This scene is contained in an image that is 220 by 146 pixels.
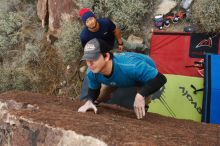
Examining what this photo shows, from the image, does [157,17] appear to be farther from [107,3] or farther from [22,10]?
[22,10]

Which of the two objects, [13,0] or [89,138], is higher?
[13,0]

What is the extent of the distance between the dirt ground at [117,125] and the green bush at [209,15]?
250 cm

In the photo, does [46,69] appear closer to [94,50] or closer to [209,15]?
[209,15]

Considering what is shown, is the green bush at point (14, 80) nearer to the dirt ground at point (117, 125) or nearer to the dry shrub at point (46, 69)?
the dry shrub at point (46, 69)

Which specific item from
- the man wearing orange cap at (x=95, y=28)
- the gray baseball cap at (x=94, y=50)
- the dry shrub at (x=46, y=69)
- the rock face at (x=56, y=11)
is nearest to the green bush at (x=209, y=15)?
the man wearing orange cap at (x=95, y=28)

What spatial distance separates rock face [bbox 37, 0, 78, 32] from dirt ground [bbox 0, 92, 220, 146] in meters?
3.53

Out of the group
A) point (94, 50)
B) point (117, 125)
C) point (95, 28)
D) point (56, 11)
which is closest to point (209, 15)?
point (95, 28)

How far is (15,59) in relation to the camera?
755 centimetres

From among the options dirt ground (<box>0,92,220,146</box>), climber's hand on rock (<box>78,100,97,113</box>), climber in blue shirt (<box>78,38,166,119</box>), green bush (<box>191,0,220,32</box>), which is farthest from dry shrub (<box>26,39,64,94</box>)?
climber in blue shirt (<box>78,38,166,119</box>)

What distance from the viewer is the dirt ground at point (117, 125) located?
227 centimetres

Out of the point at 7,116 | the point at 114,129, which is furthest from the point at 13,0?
the point at 114,129

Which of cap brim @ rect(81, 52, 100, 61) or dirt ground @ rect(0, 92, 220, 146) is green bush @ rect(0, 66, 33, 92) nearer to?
dirt ground @ rect(0, 92, 220, 146)

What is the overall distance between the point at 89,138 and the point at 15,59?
5.58m

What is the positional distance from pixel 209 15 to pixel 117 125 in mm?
3269
